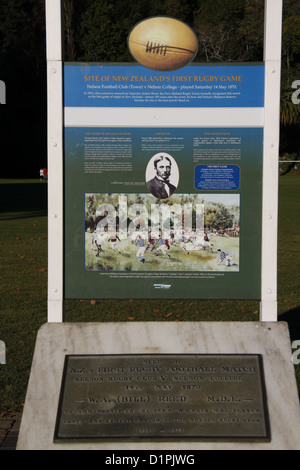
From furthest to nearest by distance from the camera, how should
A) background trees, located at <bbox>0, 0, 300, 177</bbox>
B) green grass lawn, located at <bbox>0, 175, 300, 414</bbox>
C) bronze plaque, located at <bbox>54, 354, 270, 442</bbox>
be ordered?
background trees, located at <bbox>0, 0, 300, 177</bbox> → green grass lawn, located at <bbox>0, 175, 300, 414</bbox> → bronze plaque, located at <bbox>54, 354, 270, 442</bbox>

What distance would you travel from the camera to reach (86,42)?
62.4 m

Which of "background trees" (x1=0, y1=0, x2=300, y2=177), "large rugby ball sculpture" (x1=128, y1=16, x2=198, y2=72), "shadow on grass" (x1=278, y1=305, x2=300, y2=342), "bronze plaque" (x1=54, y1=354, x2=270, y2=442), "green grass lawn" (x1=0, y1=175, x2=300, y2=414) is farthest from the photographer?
"background trees" (x1=0, y1=0, x2=300, y2=177)

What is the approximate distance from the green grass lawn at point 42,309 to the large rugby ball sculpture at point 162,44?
10.1ft

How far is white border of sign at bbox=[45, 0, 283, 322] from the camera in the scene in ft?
15.7

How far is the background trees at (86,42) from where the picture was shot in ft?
196

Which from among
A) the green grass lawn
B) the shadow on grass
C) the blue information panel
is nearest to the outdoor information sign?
the blue information panel

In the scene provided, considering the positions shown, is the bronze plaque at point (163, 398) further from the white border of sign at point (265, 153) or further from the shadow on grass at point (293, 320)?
the shadow on grass at point (293, 320)

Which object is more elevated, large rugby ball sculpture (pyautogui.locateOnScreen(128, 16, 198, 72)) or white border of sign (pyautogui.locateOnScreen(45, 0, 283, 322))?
large rugby ball sculpture (pyautogui.locateOnScreen(128, 16, 198, 72))

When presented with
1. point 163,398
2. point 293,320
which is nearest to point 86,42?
point 293,320

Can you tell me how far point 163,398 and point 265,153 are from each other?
205 centimetres

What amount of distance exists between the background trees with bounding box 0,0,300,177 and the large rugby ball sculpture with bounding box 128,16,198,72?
52.8m

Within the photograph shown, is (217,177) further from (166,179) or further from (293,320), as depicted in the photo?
(293,320)

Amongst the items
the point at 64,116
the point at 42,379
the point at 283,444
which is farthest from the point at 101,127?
the point at 283,444

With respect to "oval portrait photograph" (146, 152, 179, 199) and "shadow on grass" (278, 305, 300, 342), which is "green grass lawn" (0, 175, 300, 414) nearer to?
"shadow on grass" (278, 305, 300, 342)
